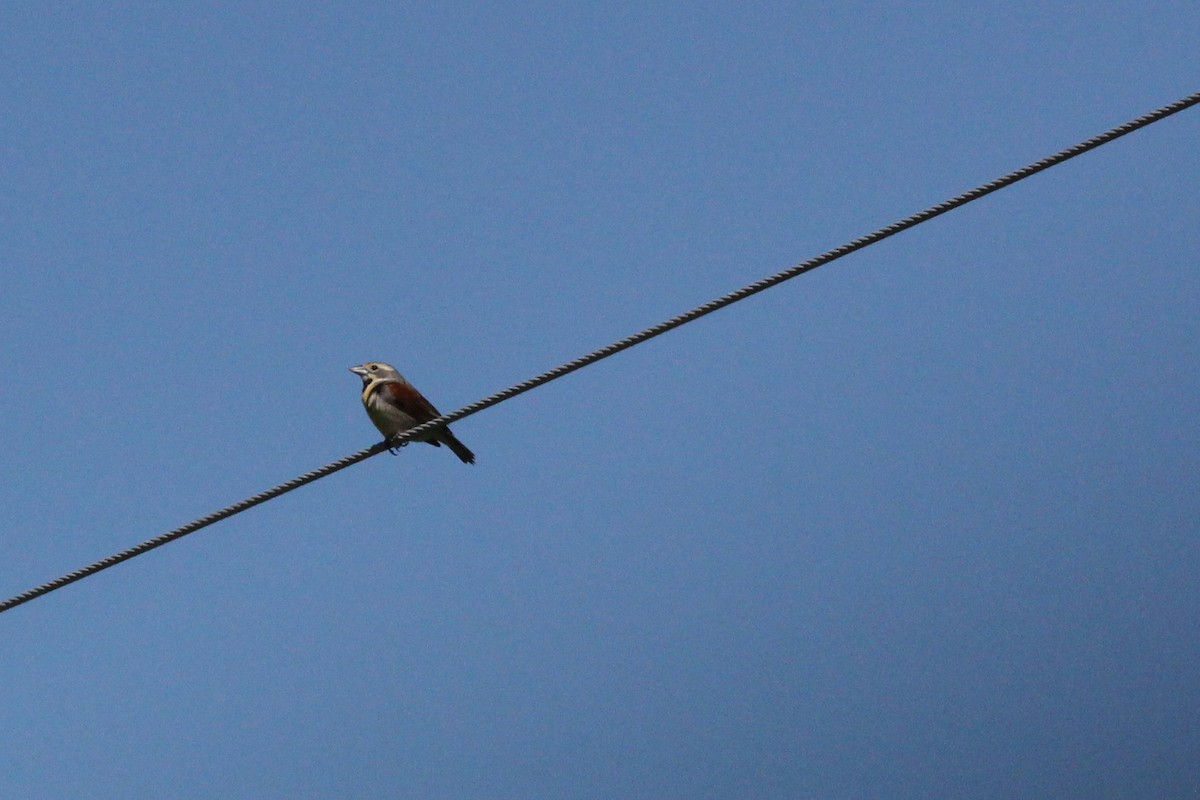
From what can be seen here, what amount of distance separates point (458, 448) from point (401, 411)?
494 millimetres

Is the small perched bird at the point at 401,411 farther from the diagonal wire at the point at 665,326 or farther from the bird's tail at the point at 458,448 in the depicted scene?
the diagonal wire at the point at 665,326

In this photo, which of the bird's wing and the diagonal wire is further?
the bird's wing

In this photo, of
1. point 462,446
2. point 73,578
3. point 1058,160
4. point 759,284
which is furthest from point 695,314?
point 462,446

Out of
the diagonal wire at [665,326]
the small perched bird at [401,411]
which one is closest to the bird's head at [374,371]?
the small perched bird at [401,411]

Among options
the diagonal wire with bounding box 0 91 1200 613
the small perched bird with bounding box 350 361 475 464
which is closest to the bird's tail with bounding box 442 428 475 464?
the small perched bird with bounding box 350 361 475 464

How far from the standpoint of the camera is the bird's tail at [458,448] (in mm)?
11406

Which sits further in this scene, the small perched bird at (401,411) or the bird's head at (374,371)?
the bird's head at (374,371)

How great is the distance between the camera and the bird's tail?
1141cm

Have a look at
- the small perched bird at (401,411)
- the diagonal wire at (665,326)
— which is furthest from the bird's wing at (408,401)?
the diagonal wire at (665,326)

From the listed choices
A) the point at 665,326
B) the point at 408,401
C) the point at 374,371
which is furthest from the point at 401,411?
the point at 665,326

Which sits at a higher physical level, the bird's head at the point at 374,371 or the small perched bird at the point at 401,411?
the bird's head at the point at 374,371

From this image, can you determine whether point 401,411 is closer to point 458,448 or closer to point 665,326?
point 458,448

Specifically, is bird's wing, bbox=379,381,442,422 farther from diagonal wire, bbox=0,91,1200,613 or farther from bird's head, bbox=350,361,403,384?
diagonal wire, bbox=0,91,1200,613

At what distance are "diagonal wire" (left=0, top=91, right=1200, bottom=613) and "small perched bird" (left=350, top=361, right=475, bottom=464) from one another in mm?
4066
